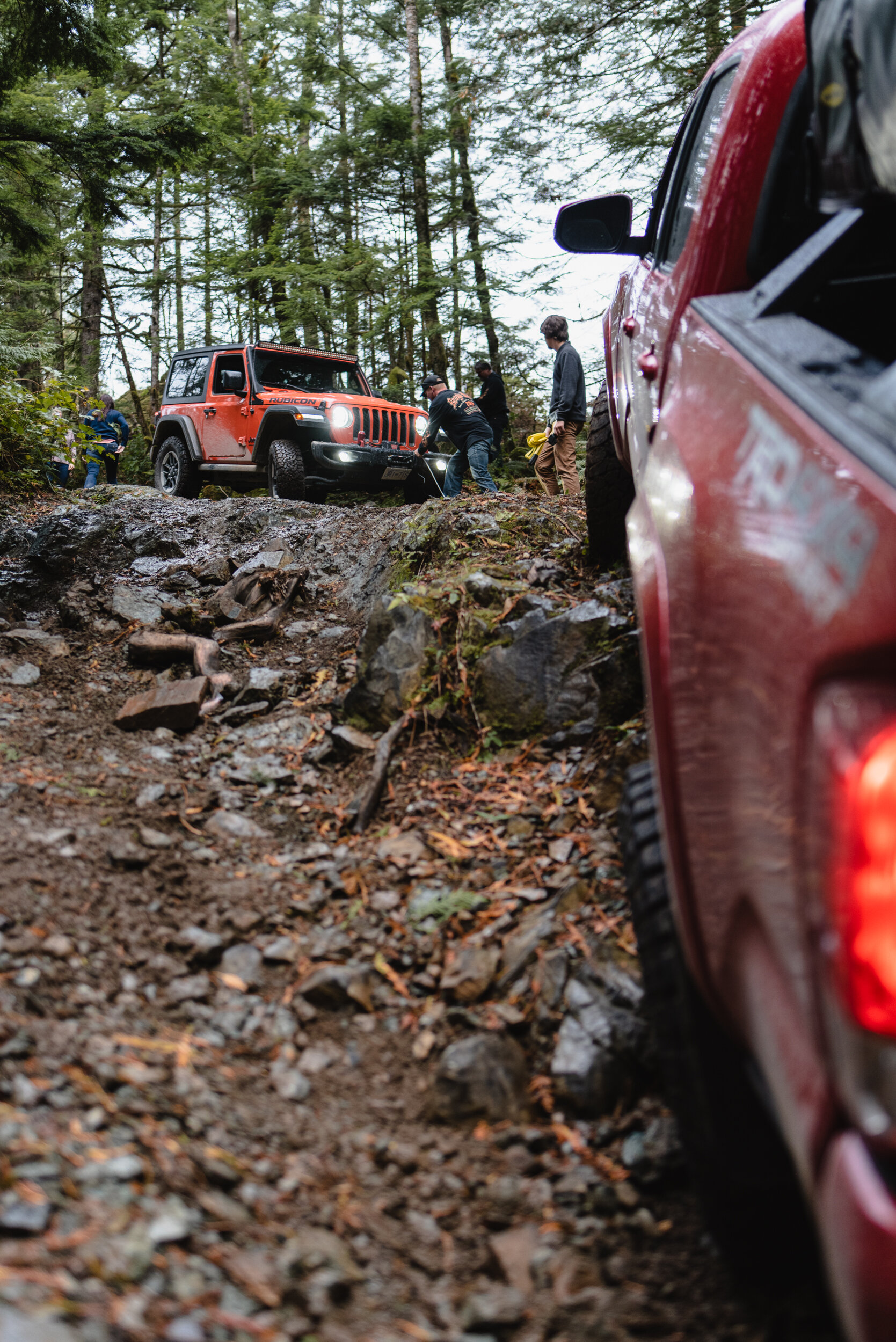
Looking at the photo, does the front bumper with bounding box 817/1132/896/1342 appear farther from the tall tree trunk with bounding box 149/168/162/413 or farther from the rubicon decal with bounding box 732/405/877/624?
the tall tree trunk with bounding box 149/168/162/413

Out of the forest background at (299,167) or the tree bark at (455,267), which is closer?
the forest background at (299,167)

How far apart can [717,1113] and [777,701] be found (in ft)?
Result: 2.55

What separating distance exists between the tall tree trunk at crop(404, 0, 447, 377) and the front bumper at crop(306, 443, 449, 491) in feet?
18.0

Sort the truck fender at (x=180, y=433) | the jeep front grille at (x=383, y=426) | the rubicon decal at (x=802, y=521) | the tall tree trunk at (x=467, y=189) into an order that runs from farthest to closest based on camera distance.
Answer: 1. the tall tree trunk at (x=467, y=189)
2. the truck fender at (x=180, y=433)
3. the jeep front grille at (x=383, y=426)
4. the rubicon decal at (x=802, y=521)

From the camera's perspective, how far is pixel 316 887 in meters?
2.97

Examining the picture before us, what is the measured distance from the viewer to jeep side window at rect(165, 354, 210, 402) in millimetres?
11250

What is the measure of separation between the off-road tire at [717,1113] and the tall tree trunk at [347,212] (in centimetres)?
1498

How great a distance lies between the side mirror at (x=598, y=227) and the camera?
3.22 meters

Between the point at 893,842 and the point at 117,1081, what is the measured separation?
1.80 m

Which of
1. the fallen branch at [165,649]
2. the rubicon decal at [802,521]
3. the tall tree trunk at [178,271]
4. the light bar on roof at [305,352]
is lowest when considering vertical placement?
the fallen branch at [165,649]

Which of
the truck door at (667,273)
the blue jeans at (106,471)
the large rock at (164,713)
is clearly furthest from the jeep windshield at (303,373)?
the truck door at (667,273)

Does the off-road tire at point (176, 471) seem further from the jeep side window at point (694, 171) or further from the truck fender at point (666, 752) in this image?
the truck fender at point (666, 752)

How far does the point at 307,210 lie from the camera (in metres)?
17.8

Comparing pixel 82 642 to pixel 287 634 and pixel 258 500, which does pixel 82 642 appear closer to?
pixel 287 634
